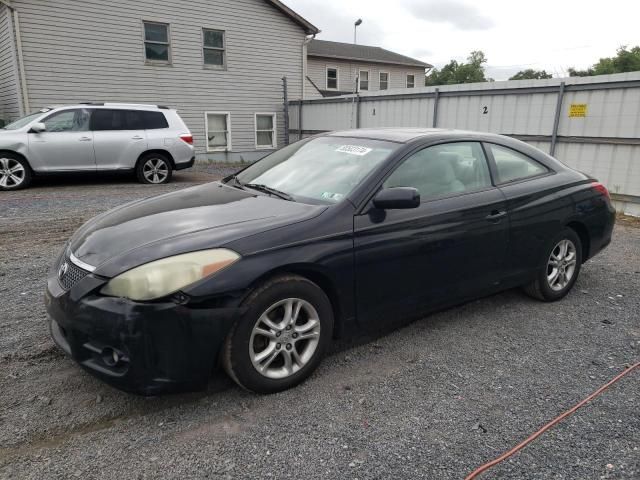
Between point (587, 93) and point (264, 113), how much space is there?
1115cm

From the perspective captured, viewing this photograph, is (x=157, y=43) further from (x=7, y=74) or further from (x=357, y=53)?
(x=357, y=53)

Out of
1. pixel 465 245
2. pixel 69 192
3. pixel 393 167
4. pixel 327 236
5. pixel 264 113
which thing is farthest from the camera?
pixel 264 113

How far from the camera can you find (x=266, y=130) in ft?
57.8

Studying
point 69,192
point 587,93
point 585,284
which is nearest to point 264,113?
point 69,192

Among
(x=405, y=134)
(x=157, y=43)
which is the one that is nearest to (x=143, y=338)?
(x=405, y=134)

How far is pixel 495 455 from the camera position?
2.38 m

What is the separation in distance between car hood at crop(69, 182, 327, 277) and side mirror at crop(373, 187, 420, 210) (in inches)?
14.4

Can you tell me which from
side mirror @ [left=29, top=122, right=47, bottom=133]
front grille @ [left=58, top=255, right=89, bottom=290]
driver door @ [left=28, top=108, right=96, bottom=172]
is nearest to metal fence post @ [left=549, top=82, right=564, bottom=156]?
front grille @ [left=58, top=255, right=89, bottom=290]

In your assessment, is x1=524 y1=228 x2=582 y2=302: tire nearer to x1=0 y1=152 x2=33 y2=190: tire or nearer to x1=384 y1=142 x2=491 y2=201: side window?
x1=384 y1=142 x2=491 y2=201: side window

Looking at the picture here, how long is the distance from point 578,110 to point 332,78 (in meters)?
22.9

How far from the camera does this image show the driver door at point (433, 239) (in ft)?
10.2

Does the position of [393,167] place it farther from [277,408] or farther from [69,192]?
[69,192]

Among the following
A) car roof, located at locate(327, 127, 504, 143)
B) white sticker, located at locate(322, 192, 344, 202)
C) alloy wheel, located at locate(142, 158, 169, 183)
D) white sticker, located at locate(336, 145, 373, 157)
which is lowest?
alloy wheel, located at locate(142, 158, 169, 183)

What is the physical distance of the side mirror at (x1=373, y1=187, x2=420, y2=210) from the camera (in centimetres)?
303
